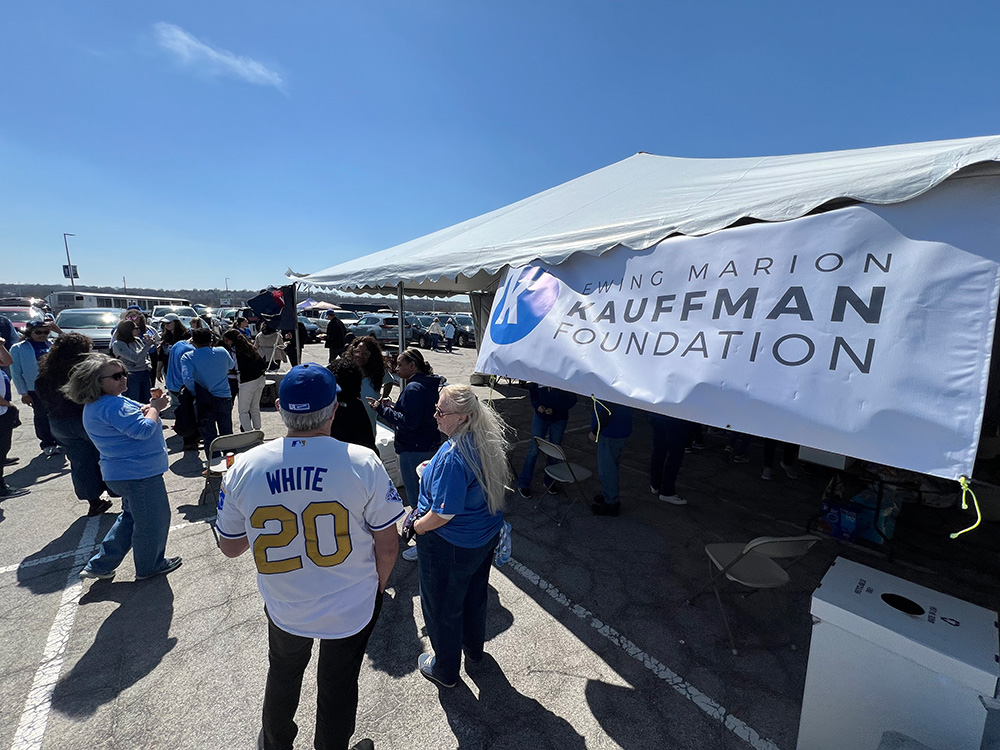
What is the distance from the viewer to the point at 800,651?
104 inches

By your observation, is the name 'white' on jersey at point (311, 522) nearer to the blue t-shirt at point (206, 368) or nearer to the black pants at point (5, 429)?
the blue t-shirt at point (206, 368)

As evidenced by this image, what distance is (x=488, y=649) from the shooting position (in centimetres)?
253

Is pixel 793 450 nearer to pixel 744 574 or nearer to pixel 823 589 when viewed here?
pixel 744 574

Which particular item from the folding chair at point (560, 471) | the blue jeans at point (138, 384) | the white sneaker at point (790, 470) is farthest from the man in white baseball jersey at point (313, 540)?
the blue jeans at point (138, 384)

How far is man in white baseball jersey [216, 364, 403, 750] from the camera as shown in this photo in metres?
1.47

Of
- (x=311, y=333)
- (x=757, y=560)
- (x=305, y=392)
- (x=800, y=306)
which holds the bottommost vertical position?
(x=757, y=560)

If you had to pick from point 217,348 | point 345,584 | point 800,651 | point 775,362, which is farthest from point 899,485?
point 217,348

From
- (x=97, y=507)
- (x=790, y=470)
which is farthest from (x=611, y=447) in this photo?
(x=97, y=507)

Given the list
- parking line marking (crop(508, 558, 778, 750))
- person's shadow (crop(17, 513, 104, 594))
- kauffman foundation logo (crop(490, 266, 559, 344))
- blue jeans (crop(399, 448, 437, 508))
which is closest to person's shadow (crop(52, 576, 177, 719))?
person's shadow (crop(17, 513, 104, 594))

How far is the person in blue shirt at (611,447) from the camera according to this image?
396 centimetres

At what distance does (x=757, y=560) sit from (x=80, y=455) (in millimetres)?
5445

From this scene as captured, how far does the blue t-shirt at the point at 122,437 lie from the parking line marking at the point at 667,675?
276 cm

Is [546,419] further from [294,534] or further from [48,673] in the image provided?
[48,673]

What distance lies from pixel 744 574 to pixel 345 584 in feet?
8.01
